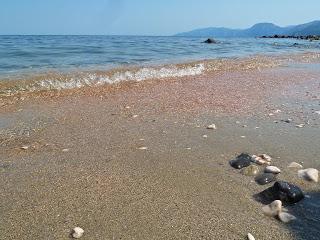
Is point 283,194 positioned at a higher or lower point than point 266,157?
higher

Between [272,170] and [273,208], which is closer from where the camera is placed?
[273,208]

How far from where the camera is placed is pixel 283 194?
12.9 ft

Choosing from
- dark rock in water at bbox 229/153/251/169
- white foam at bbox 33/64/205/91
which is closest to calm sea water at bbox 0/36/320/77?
white foam at bbox 33/64/205/91

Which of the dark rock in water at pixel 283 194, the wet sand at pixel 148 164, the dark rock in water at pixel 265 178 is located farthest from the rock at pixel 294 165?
the dark rock in water at pixel 283 194

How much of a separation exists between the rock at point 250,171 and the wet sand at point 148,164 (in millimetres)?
110

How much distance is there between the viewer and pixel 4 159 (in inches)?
207

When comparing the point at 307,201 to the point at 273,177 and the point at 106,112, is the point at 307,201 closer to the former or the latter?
the point at 273,177

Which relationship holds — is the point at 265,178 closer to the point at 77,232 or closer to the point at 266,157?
the point at 266,157

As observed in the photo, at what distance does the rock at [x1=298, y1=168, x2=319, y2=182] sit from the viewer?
4.50m

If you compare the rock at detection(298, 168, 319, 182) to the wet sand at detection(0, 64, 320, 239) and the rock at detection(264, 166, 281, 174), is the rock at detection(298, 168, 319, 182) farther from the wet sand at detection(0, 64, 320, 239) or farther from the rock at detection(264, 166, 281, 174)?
the rock at detection(264, 166, 281, 174)

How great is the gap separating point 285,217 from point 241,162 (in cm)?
140

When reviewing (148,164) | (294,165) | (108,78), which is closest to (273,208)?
(294,165)

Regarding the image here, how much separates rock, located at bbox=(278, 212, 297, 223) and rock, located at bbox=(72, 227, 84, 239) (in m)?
1.86

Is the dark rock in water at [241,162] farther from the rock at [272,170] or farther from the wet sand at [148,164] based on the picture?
the rock at [272,170]
